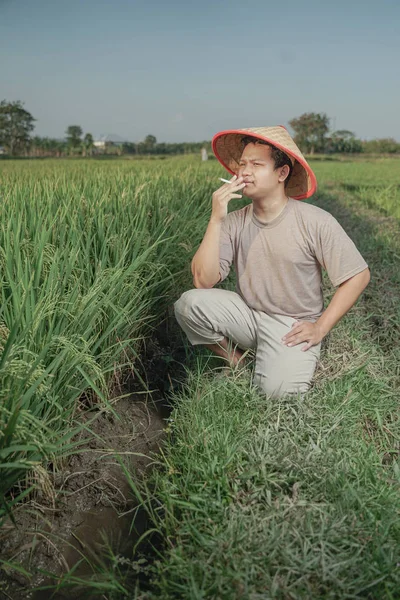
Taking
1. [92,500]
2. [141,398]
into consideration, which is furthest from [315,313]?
[92,500]

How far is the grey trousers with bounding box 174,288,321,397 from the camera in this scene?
2.28 meters

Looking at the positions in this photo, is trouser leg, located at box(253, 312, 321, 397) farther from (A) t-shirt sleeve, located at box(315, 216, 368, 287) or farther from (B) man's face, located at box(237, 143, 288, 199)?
(B) man's face, located at box(237, 143, 288, 199)

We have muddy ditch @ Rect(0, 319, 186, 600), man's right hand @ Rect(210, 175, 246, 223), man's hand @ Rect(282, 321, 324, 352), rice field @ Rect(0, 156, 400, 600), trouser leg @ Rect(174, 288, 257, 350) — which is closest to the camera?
rice field @ Rect(0, 156, 400, 600)

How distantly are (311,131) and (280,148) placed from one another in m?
71.8

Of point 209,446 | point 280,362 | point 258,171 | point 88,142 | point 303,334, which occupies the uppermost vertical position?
point 88,142

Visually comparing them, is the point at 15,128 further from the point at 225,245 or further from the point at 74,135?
the point at 225,245

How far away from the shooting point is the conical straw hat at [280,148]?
217 centimetres

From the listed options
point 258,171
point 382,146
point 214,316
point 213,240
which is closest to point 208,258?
point 213,240

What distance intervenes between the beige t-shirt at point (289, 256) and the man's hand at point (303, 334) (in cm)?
13

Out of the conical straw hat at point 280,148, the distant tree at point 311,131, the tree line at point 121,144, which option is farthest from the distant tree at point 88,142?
the conical straw hat at point 280,148

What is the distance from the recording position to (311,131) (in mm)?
69812

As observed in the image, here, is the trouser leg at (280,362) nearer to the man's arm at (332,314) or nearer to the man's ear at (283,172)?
the man's arm at (332,314)

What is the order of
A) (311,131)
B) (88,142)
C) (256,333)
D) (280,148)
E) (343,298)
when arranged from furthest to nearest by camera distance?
(311,131), (88,142), (256,333), (343,298), (280,148)

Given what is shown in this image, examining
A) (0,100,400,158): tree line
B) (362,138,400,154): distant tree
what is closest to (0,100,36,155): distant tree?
(0,100,400,158): tree line
